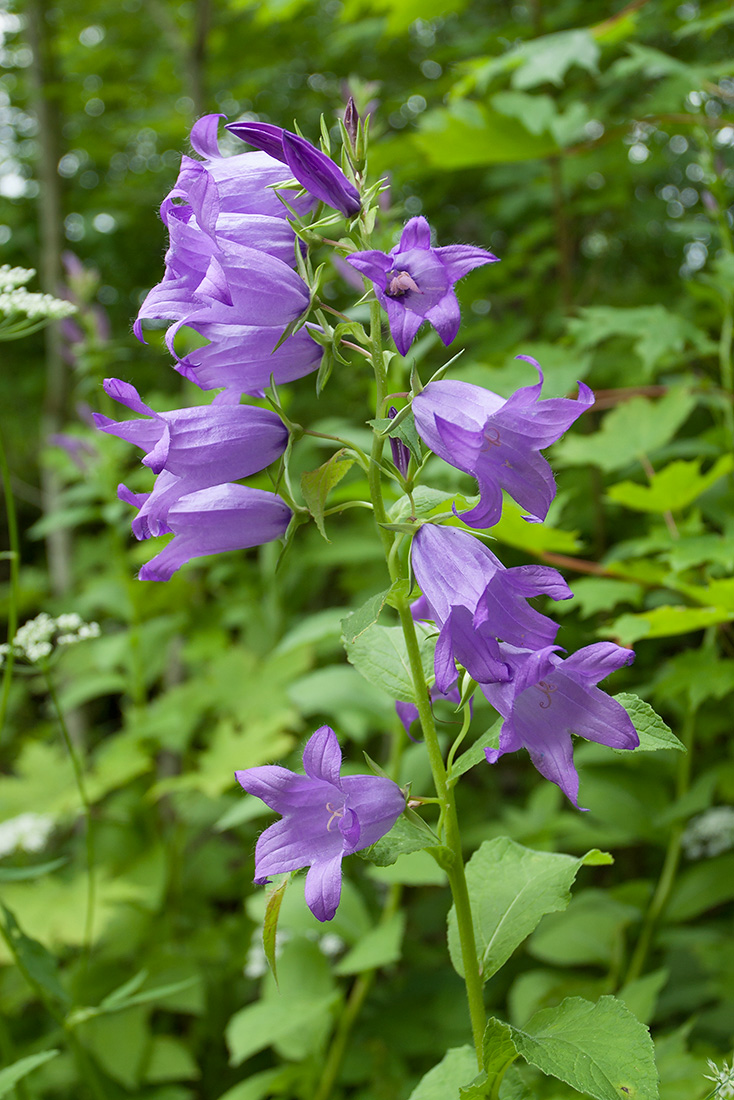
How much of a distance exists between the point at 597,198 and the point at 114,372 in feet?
10.9

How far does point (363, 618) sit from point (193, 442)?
0.28 meters

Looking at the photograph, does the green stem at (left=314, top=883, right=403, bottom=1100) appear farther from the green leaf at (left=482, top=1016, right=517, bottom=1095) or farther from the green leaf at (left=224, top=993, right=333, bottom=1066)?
the green leaf at (left=482, top=1016, right=517, bottom=1095)

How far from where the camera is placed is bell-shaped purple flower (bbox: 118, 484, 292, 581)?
1.01 metres

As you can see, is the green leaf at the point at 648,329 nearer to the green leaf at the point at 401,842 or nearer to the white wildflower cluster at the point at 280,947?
the green leaf at the point at 401,842

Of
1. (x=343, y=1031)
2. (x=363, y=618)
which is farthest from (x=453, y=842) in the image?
(x=343, y=1031)

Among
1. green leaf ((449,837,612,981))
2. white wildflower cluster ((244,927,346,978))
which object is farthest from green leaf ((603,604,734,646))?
white wildflower cluster ((244,927,346,978))

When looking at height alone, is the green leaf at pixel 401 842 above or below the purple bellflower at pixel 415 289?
below

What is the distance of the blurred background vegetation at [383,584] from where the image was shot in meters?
1.96

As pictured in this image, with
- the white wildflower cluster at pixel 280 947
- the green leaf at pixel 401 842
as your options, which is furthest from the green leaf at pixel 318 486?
the white wildflower cluster at pixel 280 947

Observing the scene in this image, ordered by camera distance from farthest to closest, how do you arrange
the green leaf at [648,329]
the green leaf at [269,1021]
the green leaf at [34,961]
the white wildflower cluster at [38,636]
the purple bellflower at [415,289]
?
the green leaf at [648,329]
the green leaf at [269,1021]
the white wildflower cluster at [38,636]
the green leaf at [34,961]
the purple bellflower at [415,289]

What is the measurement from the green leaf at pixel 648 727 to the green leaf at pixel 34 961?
3.40ft

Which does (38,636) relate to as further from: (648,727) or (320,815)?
(648,727)

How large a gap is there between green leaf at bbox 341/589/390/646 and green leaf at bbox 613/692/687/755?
31cm

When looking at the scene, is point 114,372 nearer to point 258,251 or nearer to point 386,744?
point 386,744
